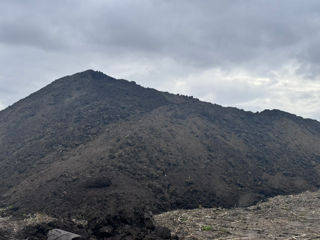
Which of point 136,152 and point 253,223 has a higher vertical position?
point 136,152

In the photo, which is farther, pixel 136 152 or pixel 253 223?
pixel 136 152

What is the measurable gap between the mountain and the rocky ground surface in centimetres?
293

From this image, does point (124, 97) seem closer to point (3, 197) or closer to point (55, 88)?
point (55, 88)

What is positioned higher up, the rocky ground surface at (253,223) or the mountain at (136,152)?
the mountain at (136,152)

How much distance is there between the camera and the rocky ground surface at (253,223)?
50.6 ft

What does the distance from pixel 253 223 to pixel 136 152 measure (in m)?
15.0

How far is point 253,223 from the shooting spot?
725 inches

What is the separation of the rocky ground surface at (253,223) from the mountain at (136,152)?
2.93 meters

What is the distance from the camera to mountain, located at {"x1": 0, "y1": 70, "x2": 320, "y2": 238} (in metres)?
24.9

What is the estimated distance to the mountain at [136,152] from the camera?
81.6 ft

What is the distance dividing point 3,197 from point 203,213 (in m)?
15.7

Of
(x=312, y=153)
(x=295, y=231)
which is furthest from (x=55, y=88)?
(x=295, y=231)

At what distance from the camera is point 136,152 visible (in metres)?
31.3

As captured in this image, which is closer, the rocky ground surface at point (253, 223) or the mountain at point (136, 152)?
the rocky ground surface at point (253, 223)
